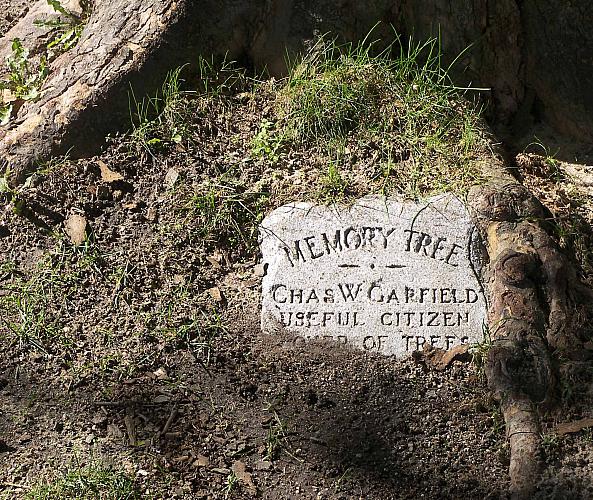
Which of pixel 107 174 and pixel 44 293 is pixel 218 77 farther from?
pixel 44 293

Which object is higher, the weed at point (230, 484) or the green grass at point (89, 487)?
the weed at point (230, 484)

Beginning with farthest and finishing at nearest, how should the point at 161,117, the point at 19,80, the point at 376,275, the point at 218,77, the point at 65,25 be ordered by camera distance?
the point at 65,25 → the point at 19,80 → the point at 218,77 → the point at 161,117 → the point at 376,275

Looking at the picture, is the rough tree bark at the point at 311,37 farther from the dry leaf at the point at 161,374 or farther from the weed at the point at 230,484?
the weed at the point at 230,484

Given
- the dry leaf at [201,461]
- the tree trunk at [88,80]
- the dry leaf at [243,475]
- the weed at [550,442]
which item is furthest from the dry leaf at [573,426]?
the tree trunk at [88,80]

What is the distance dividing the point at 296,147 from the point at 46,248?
1.16 m

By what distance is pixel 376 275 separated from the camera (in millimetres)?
3656

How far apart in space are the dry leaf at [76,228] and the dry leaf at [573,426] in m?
2.04

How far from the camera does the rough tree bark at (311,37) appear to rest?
3.79 metres

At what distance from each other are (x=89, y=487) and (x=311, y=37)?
221 cm

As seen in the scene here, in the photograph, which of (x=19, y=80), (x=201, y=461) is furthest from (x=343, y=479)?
(x=19, y=80)

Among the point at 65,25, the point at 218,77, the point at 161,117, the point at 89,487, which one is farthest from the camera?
the point at 65,25

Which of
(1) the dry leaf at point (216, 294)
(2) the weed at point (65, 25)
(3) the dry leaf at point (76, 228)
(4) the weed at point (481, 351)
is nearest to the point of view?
(4) the weed at point (481, 351)

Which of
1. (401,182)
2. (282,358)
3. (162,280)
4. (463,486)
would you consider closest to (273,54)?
(401,182)

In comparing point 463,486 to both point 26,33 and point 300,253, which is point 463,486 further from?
point 26,33
